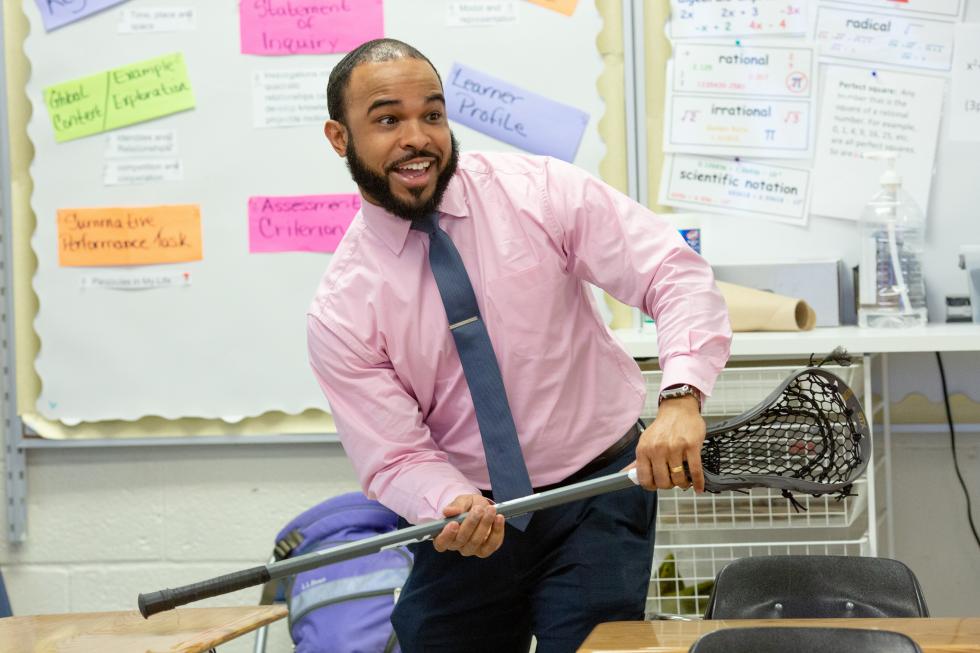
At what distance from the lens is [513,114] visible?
262cm

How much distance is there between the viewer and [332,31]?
267 cm

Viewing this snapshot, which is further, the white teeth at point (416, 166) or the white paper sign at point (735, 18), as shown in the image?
the white paper sign at point (735, 18)

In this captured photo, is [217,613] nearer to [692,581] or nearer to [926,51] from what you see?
[692,581]

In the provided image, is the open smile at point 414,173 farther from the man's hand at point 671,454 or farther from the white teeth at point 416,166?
the man's hand at point 671,454

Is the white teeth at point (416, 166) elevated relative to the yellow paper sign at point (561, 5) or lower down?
lower down

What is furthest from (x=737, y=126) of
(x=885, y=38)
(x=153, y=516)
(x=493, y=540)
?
(x=153, y=516)

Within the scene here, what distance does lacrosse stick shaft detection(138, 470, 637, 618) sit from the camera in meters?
1.50

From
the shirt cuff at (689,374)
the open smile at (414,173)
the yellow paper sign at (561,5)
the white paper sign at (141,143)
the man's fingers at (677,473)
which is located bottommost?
the man's fingers at (677,473)

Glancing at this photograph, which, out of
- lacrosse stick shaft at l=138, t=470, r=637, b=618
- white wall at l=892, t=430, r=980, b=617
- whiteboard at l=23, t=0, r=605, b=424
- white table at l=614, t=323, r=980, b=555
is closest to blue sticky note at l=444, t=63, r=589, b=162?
whiteboard at l=23, t=0, r=605, b=424

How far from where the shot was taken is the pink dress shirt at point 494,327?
5.70ft

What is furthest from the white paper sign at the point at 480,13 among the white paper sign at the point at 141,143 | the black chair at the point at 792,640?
the black chair at the point at 792,640

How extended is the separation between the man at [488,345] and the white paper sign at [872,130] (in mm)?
932

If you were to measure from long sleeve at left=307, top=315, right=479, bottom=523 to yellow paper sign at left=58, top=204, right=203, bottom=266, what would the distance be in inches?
41.3

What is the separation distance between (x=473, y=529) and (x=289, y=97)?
1.46 m
